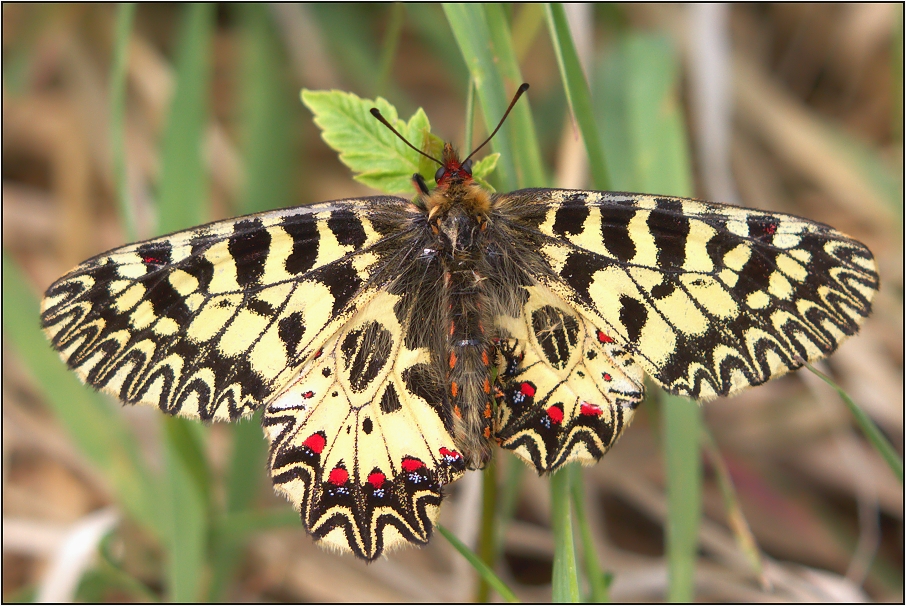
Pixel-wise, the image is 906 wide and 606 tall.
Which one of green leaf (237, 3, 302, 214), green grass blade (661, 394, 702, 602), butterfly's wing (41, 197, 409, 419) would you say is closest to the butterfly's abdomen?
butterfly's wing (41, 197, 409, 419)

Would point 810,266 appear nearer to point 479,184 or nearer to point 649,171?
→ point 479,184

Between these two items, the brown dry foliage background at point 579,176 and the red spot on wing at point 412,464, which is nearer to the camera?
the red spot on wing at point 412,464

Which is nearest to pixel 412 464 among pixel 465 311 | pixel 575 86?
pixel 465 311

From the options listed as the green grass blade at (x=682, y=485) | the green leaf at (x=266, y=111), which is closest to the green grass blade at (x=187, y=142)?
the green leaf at (x=266, y=111)

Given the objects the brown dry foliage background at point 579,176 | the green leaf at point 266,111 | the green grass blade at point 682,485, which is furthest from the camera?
the green leaf at point 266,111

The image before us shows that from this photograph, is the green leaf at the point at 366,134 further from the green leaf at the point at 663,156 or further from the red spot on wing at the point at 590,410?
the green leaf at the point at 663,156
